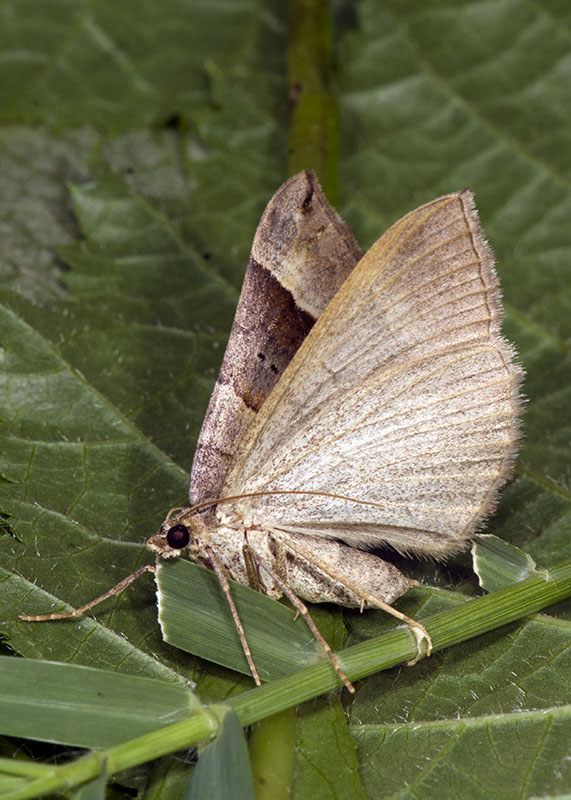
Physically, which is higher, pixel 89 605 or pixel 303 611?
pixel 303 611

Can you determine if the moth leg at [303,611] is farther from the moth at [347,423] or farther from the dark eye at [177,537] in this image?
the dark eye at [177,537]

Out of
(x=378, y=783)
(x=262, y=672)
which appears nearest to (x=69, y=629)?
(x=262, y=672)

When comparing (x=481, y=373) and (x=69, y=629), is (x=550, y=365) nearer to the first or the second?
(x=481, y=373)

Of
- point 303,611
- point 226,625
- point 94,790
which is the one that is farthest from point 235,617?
point 94,790

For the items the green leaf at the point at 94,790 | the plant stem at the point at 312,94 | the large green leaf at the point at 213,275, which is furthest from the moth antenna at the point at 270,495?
the plant stem at the point at 312,94

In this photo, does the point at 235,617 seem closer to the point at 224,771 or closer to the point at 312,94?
the point at 224,771

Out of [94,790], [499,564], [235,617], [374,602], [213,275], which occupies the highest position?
[213,275]
